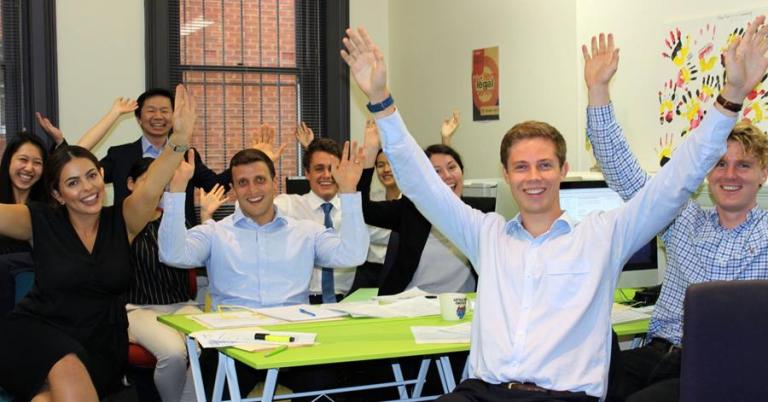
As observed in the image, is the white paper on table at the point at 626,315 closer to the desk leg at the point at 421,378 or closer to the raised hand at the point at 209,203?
the desk leg at the point at 421,378

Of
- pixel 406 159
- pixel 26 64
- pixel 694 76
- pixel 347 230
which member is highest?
pixel 26 64

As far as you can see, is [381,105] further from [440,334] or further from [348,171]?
[348,171]

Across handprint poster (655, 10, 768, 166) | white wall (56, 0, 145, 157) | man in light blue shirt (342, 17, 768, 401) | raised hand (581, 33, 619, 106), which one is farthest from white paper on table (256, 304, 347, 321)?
white wall (56, 0, 145, 157)

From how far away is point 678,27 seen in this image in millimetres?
4668

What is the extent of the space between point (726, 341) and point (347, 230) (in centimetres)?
205

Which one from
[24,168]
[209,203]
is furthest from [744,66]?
[24,168]

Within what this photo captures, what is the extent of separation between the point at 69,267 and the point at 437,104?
3661 mm

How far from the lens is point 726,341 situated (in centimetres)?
215

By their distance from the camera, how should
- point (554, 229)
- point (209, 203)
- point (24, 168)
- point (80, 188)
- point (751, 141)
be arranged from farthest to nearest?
1. point (24, 168)
2. point (209, 203)
3. point (80, 188)
4. point (751, 141)
5. point (554, 229)

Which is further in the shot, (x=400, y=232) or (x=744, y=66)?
(x=400, y=232)

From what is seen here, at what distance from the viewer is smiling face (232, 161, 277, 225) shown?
13.2 feet

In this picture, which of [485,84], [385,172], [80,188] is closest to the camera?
[80,188]

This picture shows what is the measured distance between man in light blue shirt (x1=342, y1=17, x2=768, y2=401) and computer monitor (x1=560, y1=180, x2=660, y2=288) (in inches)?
44.2

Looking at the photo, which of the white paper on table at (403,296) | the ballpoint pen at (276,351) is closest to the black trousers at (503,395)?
the ballpoint pen at (276,351)
